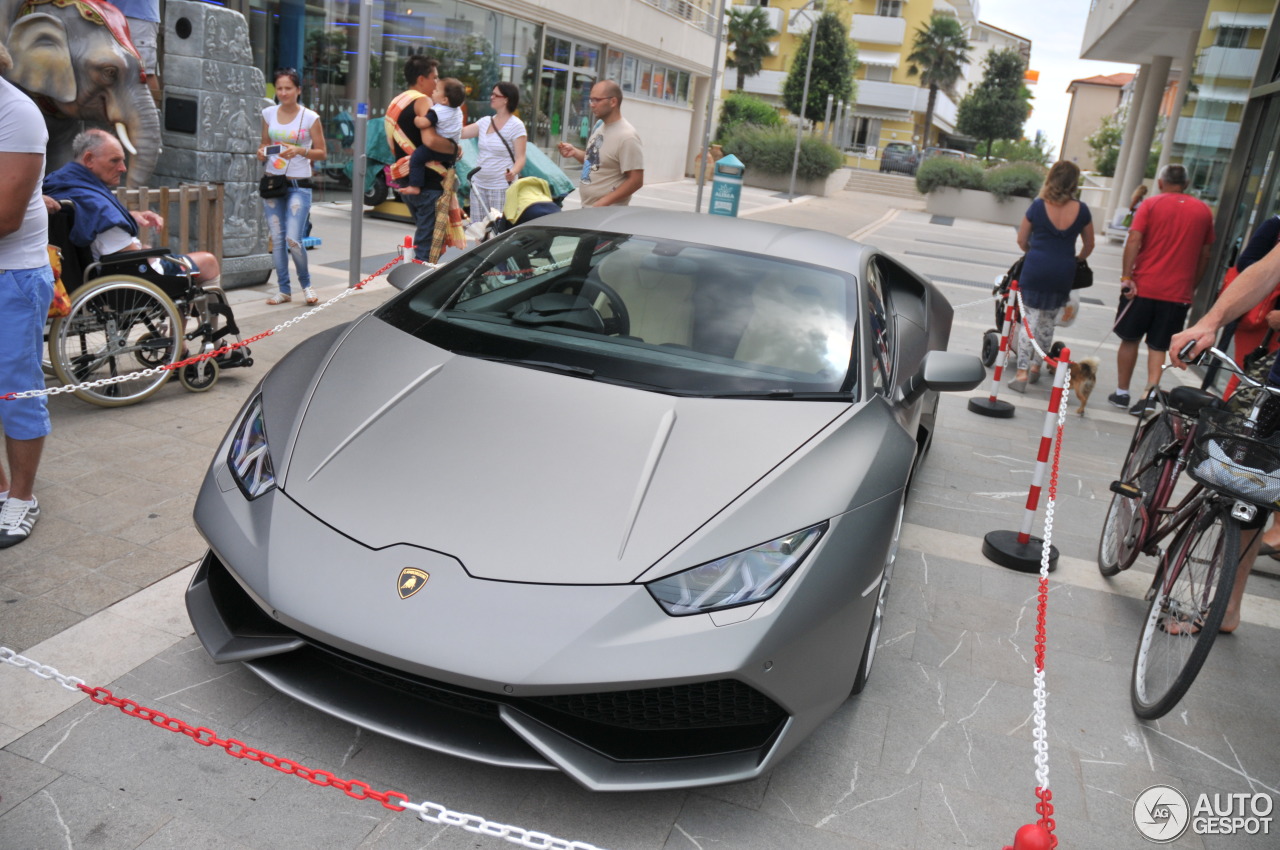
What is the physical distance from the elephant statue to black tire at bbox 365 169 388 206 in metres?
5.51

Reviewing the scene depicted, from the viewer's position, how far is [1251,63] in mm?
11617

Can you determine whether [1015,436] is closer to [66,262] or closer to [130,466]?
[130,466]

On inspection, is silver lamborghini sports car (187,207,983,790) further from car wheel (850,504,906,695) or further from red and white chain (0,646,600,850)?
red and white chain (0,646,600,850)

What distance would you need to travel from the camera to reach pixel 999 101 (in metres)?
75.7

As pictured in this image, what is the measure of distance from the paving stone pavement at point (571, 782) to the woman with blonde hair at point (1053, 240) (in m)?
3.41

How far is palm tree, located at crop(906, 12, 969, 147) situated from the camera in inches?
2795

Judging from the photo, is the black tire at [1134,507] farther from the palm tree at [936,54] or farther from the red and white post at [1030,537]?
the palm tree at [936,54]

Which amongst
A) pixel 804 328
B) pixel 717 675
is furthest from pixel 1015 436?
pixel 717 675

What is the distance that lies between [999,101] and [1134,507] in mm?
79532

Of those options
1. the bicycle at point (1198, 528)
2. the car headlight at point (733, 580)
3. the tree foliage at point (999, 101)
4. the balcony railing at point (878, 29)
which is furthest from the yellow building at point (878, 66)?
the car headlight at point (733, 580)

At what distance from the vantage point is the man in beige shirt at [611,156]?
7.67 meters

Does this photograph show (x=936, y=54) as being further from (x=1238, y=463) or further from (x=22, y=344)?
(x=22, y=344)

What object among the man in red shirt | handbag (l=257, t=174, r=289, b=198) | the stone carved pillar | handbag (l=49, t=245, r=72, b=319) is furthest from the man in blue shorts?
the man in red shirt

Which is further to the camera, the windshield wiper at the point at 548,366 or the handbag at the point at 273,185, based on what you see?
the handbag at the point at 273,185
